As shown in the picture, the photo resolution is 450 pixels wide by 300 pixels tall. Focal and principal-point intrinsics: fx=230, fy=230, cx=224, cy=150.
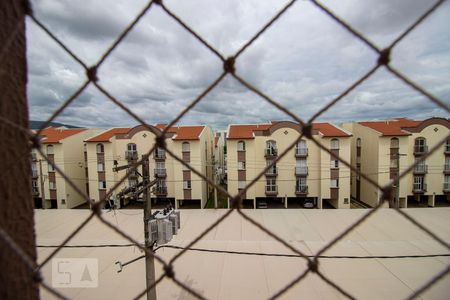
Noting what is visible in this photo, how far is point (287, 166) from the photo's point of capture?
434 inches

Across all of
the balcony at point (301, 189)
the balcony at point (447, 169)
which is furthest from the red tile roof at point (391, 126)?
the balcony at point (301, 189)

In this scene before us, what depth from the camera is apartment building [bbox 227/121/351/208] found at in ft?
35.1

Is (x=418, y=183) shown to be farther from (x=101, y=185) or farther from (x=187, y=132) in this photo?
(x=101, y=185)

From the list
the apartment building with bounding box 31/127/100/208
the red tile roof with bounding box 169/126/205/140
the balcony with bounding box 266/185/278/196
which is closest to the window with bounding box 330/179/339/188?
the balcony with bounding box 266/185/278/196

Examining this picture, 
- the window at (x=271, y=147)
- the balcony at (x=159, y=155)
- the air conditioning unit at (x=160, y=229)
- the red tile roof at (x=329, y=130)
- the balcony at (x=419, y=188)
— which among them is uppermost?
the red tile roof at (x=329, y=130)

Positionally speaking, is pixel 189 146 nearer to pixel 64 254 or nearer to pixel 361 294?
pixel 64 254

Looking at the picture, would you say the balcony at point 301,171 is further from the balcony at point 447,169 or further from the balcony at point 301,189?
the balcony at point 447,169

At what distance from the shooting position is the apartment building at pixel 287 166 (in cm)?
1071

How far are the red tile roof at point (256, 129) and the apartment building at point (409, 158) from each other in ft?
6.19

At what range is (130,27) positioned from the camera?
2.16 ft

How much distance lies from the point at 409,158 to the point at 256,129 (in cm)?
717

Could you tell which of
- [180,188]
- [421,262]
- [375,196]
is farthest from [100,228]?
[375,196]

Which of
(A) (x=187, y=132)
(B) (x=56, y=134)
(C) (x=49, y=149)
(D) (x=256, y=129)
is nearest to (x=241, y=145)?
(D) (x=256, y=129)

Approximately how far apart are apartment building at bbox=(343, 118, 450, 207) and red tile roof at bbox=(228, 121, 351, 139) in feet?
6.19
